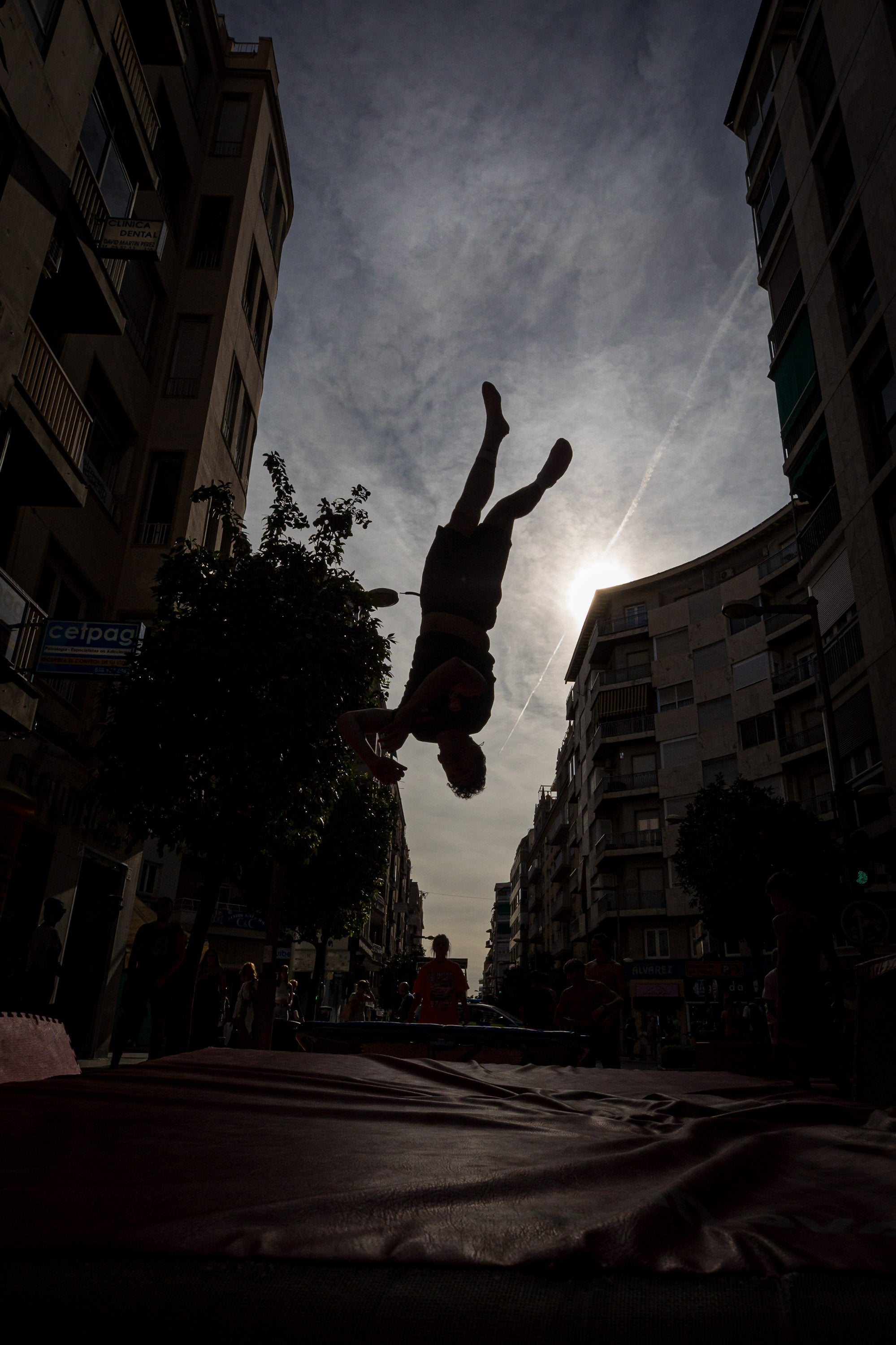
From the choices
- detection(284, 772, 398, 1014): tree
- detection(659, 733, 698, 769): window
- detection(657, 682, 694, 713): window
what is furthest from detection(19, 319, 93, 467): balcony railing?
detection(657, 682, 694, 713): window

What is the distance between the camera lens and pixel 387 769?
491cm

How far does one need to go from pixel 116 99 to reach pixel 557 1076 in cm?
1389

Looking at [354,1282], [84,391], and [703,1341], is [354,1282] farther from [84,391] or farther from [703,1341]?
[84,391]

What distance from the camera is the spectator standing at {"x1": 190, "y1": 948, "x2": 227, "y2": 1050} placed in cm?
1021

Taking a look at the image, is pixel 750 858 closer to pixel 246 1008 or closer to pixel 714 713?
pixel 246 1008

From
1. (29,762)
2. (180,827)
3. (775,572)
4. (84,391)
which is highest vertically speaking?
(775,572)

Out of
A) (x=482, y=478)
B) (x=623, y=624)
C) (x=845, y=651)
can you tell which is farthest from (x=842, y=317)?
(x=623, y=624)

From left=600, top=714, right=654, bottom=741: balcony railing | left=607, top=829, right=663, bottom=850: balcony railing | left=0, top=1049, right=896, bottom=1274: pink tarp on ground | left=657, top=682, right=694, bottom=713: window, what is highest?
left=657, top=682, right=694, bottom=713: window

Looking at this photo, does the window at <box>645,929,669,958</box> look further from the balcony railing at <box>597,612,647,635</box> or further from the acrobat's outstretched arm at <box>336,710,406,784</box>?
the acrobat's outstretched arm at <box>336,710,406,784</box>

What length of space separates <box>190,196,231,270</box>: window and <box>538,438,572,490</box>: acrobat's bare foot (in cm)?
1401

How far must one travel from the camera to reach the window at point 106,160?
11109 millimetres

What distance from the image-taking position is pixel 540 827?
73562mm

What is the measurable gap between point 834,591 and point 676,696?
23.2 meters

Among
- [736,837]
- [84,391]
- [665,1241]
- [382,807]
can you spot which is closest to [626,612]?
[736,837]
